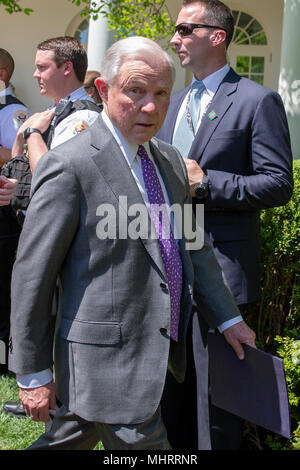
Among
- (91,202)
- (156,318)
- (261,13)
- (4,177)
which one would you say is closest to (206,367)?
(156,318)

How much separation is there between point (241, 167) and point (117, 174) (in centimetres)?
96

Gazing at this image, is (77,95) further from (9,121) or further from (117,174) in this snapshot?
(117,174)

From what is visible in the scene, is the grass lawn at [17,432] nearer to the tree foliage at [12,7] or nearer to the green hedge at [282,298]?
the green hedge at [282,298]

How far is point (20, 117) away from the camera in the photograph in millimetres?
4355

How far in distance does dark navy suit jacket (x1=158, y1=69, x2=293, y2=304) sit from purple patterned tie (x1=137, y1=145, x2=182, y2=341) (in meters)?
0.52

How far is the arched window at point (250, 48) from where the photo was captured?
11.5m

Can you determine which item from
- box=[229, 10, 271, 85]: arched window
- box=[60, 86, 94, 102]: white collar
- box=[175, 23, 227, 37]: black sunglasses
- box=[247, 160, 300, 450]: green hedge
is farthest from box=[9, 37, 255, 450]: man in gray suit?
box=[229, 10, 271, 85]: arched window

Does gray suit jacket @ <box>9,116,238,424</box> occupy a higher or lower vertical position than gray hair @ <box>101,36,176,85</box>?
lower

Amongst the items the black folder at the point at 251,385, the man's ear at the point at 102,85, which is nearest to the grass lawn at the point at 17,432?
the black folder at the point at 251,385

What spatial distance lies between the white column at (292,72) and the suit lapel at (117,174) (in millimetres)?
4391

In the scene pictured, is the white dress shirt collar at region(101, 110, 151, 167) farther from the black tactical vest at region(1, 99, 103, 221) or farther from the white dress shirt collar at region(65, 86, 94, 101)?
the white dress shirt collar at region(65, 86, 94, 101)

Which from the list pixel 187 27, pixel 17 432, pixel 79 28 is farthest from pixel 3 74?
pixel 79 28

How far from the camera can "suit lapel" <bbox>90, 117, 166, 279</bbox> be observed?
203cm
